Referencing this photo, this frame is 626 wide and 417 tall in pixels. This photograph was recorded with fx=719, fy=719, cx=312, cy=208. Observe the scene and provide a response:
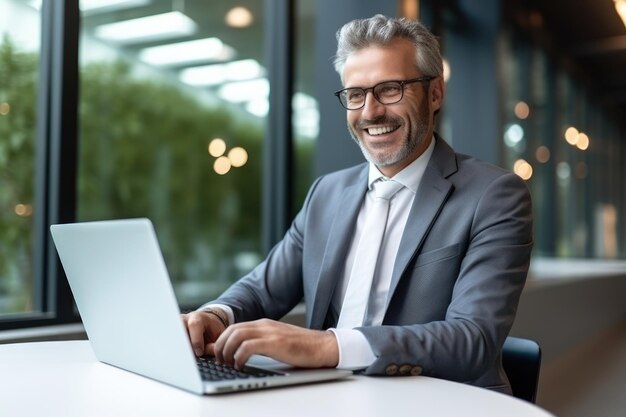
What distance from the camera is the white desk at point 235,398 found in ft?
3.34

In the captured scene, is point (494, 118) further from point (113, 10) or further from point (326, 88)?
point (113, 10)

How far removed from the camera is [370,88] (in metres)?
1.78

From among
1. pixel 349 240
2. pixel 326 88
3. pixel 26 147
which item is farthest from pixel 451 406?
pixel 326 88

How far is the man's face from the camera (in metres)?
1.77

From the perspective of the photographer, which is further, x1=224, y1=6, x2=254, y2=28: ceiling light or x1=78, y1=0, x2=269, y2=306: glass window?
x1=224, y1=6, x2=254, y2=28: ceiling light

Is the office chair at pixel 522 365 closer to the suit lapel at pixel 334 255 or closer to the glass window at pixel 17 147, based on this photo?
the suit lapel at pixel 334 255

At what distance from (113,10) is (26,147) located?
1.03 meters

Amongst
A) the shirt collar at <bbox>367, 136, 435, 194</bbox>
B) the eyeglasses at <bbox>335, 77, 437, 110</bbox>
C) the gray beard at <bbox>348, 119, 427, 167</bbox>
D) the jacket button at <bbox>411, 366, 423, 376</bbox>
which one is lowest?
the jacket button at <bbox>411, 366, 423, 376</bbox>

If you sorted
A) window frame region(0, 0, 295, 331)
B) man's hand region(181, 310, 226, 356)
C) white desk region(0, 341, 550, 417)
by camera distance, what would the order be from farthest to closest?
1. window frame region(0, 0, 295, 331)
2. man's hand region(181, 310, 226, 356)
3. white desk region(0, 341, 550, 417)

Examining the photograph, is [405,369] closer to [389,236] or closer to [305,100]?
[389,236]

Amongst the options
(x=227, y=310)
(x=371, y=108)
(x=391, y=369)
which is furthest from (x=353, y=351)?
(x=371, y=108)

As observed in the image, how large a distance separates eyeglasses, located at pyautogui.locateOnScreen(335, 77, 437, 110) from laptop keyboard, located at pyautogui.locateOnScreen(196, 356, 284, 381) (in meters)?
0.80

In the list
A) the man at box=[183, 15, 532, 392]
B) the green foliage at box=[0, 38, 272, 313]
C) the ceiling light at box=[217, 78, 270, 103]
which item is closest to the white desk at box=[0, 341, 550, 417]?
the man at box=[183, 15, 532, 392]

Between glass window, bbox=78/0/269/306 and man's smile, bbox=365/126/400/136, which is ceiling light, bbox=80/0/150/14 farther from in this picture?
man's smile, bbox=365/126/400/136
